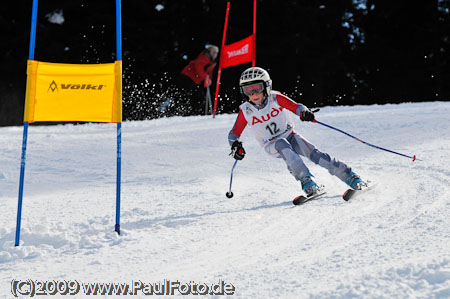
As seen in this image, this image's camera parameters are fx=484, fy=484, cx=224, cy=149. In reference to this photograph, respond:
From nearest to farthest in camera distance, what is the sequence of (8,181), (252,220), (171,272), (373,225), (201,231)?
1. (171,272)
2. (373,225)
3. (201,231)
4. (252,220)
5. (8,181)

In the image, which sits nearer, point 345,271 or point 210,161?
point 345,271

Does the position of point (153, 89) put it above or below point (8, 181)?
above

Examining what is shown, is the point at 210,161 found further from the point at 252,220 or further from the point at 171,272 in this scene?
the point at 171,272

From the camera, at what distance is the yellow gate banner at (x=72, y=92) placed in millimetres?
3611

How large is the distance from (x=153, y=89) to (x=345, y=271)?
1802 cm

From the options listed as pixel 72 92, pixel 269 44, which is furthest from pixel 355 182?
pixel 269 44

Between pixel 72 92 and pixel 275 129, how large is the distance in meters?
2.21

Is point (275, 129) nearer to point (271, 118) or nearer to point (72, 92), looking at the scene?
point (271, 118)

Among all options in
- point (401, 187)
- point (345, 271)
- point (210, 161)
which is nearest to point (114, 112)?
point (345, 271)

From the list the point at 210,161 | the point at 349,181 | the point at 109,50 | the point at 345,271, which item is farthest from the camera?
the point at 109,50

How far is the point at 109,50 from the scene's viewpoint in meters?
19.7

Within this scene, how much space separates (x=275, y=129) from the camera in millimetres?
5082

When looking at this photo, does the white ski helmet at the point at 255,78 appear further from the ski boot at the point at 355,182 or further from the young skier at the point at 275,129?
the ski boot at the point at 355,182

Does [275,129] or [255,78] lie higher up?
[255,78]
